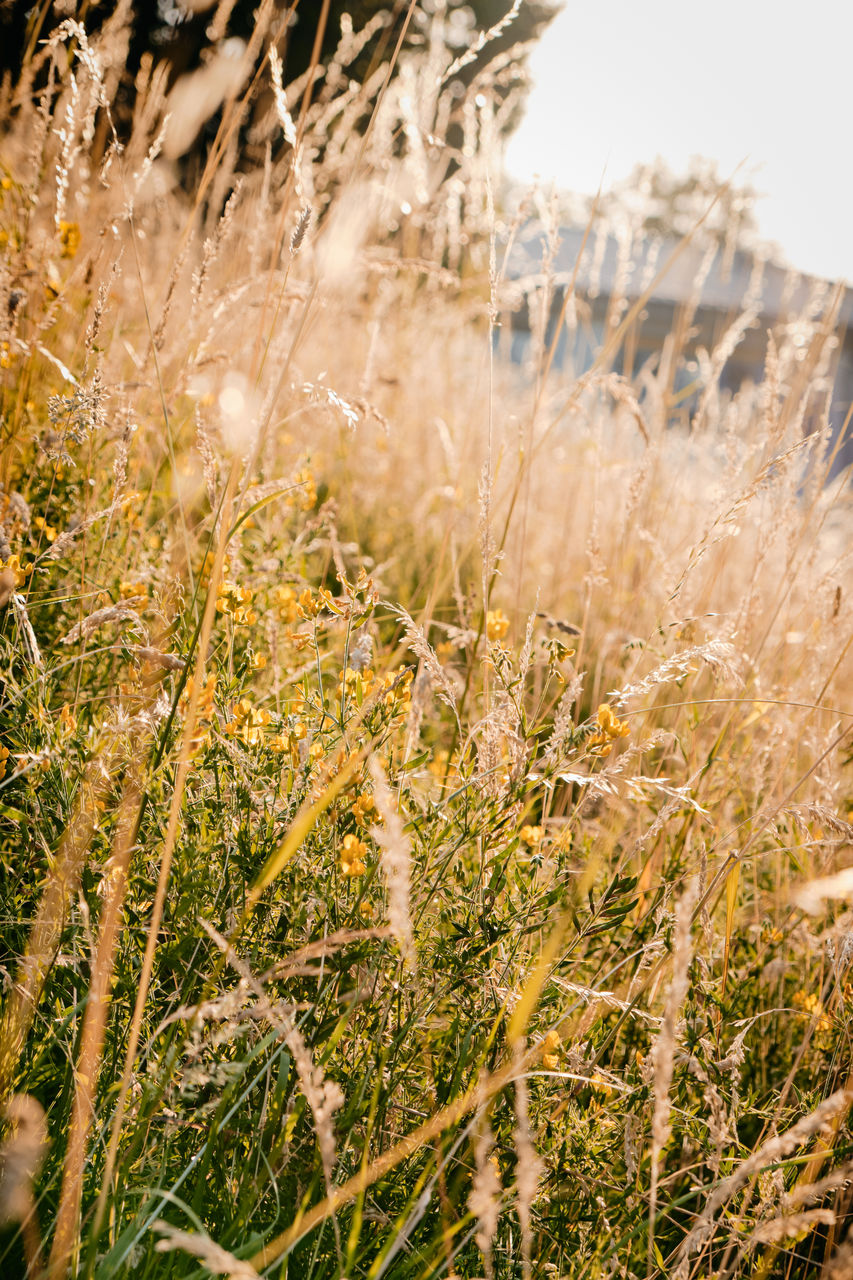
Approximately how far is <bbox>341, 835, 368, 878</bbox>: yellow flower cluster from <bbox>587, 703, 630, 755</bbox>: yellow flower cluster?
29cm

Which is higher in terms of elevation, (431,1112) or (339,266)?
(339,266)

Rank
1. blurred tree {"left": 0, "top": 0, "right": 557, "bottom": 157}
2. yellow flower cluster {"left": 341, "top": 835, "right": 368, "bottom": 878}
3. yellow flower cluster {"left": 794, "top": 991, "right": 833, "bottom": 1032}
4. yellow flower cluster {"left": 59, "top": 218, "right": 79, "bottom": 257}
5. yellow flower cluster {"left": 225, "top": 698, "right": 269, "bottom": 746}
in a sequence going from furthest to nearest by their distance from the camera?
blurred tree {"left": 0, "top": 0, "right": 557, "bottom": 157} < yellow flower cluster {"left": 59, "top": 218, "right": 79, "bottom": 257} < yellow flower cluster {"left": 794, "top": 991, "right": 833, "bottom": 1032} < yellow flower cluster {"left": 225, "top": 698, "right": 269, "bottom": 746} < yellow flower cluster {"left": 341, "top": 835, "right": 368, "bottom": 878}

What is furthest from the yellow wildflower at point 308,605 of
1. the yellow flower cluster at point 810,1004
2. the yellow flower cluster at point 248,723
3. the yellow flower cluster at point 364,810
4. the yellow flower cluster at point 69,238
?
the yellow flower cluster at point 69,238

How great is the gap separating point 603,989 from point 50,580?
1.12 m

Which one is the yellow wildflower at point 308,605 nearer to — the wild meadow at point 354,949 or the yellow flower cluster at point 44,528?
the wild meadow at point 354,949

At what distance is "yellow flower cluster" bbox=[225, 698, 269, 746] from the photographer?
0.97 metres

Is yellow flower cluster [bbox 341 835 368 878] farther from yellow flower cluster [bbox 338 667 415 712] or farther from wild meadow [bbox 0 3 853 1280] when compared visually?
yellow flower cluster [bbox 338 667 415 712]

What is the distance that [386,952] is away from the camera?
0.90m

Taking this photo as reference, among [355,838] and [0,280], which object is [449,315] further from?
[355,838]

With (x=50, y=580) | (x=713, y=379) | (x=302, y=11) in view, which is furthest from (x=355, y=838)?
(x=302, y=11)

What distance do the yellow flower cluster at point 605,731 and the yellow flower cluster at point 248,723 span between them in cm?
41

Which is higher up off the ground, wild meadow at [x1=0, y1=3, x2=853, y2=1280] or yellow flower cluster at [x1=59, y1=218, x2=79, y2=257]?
yellow flower cluster at [x1=59, y1=218, x2=79, y2=257]

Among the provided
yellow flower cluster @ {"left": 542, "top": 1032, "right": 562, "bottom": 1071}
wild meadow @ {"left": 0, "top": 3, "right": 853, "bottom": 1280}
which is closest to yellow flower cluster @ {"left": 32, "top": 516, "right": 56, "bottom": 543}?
wild meadow @ {"left": 0, "top": 3, "right": 853, "bottom": 1280}

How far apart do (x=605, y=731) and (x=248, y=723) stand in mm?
449
